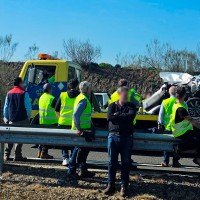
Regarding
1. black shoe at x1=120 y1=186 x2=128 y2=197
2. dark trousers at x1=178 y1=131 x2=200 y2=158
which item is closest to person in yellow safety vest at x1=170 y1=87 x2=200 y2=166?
dark trousers at x1=178 y1=131 x2=200 y2=158

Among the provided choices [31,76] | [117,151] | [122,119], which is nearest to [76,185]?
[117,151]

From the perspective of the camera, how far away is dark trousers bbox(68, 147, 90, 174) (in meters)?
7.01

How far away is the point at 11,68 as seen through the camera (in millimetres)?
32969

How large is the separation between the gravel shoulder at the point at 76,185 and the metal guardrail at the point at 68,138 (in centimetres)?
52

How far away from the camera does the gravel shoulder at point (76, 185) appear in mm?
6078

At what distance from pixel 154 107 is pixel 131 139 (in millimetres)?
5630

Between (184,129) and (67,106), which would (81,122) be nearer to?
(67,106)

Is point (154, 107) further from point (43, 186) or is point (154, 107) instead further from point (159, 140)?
point (43, 186)

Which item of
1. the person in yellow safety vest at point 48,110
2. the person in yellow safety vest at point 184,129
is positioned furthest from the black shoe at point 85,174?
the person in yellow safety vest at point 48,110

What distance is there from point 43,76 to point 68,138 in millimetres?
5432

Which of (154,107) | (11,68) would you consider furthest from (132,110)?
(11,68)

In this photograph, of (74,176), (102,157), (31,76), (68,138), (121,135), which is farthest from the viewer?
(31,76)

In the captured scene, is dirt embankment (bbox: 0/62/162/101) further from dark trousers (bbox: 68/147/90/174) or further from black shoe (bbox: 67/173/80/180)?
black shoe (bbox: 67/173/80/180)

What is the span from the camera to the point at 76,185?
21.6 ft
